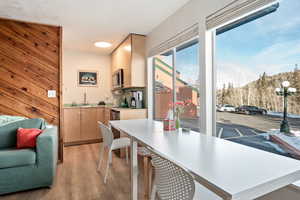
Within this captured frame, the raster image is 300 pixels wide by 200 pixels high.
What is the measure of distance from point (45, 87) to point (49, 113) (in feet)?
1.52

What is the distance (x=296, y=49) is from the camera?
4.50 feet

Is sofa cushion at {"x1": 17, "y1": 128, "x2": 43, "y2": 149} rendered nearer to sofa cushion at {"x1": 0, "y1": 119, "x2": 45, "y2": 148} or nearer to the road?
sofa cushion at {"x1": 0, "y1": 119, "x2": 45, "y2": 148}

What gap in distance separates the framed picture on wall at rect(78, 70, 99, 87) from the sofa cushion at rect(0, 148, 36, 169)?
2.91 m

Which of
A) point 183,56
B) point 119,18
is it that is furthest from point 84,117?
point 183,56

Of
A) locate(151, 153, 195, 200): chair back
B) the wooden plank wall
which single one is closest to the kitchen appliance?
the wooden plank wall

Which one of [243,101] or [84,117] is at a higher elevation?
[243,101]

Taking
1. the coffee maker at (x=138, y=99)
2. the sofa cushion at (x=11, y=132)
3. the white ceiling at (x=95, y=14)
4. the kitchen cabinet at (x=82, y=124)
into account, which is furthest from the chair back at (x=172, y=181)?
the kitchen cabinet at (x=82, y=124)

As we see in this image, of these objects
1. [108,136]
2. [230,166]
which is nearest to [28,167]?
[108,136]

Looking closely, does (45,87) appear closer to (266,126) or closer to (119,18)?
(119,18)

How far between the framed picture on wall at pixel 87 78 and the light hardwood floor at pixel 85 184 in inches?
89.3

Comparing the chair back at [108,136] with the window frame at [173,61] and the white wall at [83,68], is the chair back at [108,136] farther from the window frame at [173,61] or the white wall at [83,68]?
the white wall at [83,68]

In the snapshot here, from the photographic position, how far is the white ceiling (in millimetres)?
2373

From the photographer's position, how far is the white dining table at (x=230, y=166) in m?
0.73

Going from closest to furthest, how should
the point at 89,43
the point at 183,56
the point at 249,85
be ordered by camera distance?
the point at 249,85
the point at 183,56
the point at 89,43
